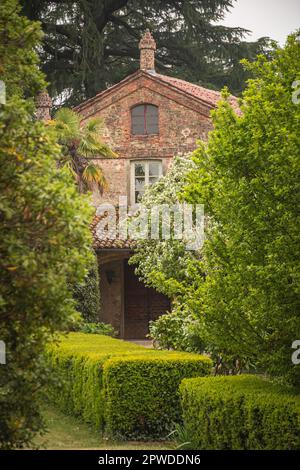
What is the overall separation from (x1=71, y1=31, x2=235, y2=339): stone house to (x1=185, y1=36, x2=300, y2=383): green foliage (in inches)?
804

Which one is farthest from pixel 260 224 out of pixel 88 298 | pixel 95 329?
pixel 88 298

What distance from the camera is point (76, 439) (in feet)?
38.7

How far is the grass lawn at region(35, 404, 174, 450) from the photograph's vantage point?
10812mm

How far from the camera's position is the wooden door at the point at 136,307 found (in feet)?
98.3

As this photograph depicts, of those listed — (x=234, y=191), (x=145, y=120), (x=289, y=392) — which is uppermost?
(x=145, y=120)

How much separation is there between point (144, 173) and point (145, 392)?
2030 cm

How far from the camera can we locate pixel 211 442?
9.59m

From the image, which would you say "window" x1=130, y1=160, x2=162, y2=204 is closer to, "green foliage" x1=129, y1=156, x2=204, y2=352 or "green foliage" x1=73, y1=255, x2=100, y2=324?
"green foliage" x1=129, y1=156, x2=204, y2=352

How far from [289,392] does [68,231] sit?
3.57 m

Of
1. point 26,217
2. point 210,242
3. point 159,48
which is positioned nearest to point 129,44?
point 159,48

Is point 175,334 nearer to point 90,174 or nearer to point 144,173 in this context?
point 90,174

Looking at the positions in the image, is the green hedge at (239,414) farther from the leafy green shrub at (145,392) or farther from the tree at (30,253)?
the tree at (30,253)

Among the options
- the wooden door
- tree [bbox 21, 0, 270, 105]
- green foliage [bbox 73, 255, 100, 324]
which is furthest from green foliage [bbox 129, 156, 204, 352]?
tree [bbox 21, 0, 270, 105]
